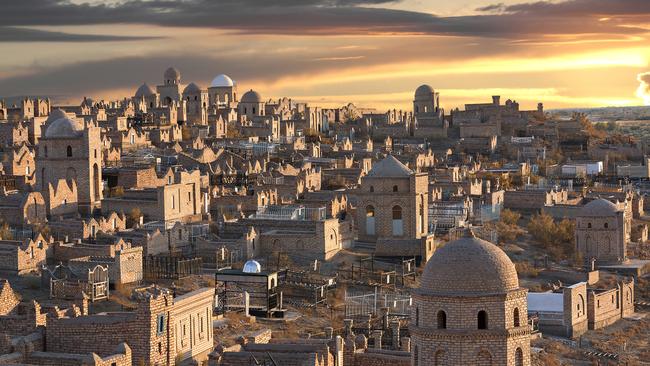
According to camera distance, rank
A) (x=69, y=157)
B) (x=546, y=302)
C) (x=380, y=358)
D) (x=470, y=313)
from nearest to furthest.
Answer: (x=470, y=313) → (x=380, y=358) → (x=546, y=302) → (x=69, y=157)

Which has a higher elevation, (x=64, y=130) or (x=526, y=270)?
(x=64, y=130)

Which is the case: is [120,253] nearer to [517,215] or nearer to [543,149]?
[517,215]

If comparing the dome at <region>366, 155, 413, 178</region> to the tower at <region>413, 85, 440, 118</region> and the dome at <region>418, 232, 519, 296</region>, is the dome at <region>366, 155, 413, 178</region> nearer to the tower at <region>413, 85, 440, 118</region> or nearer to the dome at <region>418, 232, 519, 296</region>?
the dome at <region>418, 232, 519, 296</region>

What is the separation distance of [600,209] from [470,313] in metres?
31.3

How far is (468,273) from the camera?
831 inches

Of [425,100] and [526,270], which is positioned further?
[425,100]

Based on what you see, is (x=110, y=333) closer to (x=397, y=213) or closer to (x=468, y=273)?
(x=468, y=273)

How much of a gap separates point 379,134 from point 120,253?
50.6 meters

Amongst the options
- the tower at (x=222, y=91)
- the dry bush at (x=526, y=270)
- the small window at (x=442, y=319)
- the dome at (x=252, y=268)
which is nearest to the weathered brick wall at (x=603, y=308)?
Answer: the dry bush at (x=526, y=270)

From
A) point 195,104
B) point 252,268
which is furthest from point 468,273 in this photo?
point 195,104

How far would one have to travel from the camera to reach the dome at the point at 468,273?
21.1m

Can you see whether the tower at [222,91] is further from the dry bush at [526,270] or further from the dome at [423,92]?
the dry bush at [526,270]

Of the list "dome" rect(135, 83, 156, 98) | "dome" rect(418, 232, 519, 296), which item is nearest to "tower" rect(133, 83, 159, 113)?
"dome" rect(135, 83, 156, 98)

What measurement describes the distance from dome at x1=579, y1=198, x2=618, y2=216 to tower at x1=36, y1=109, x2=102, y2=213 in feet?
60.5
